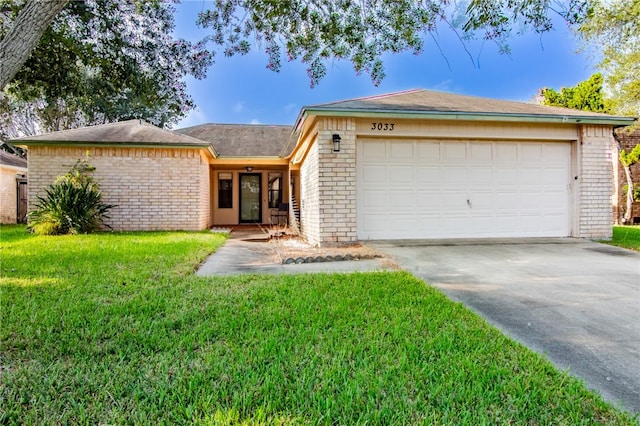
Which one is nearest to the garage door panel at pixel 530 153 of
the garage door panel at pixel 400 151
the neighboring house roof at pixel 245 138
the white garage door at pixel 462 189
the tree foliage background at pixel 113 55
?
the white garage door at pixel 462 189

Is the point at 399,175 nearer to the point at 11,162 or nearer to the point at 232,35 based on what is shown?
the point at 232,35

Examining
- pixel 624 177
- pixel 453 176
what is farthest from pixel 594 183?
pixel 624 177

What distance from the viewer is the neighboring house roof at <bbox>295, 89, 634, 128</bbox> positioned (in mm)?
6930

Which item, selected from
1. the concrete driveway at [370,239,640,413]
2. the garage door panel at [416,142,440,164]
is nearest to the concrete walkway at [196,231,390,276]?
the concrete driveway at [370,239,640,413]

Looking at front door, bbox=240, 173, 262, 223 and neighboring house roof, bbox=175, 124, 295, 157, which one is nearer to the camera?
neighboring house roof, bbox=175, 124, 295, 157

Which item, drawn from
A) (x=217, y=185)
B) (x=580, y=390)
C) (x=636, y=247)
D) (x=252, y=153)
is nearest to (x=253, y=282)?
(x=580, y=390)

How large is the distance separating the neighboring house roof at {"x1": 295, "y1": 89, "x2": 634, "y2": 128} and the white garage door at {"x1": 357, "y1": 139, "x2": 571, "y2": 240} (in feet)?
2.40

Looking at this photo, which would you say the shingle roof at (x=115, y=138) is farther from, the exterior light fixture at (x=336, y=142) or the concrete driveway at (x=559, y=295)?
the concrete driveway at (x=559, y=295)

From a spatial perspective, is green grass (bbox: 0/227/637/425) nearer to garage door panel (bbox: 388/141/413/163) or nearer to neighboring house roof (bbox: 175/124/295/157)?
garage door panel (bbox: 388/141/413/163)

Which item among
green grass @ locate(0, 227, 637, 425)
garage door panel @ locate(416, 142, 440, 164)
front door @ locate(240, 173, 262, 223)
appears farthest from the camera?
front door @ locate(240, 173, 262, 223)

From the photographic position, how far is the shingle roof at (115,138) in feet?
35.0

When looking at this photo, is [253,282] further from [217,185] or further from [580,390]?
[217,185]

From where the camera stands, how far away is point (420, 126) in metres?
7.55

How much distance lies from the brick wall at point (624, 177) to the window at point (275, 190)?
1560 centimetres
